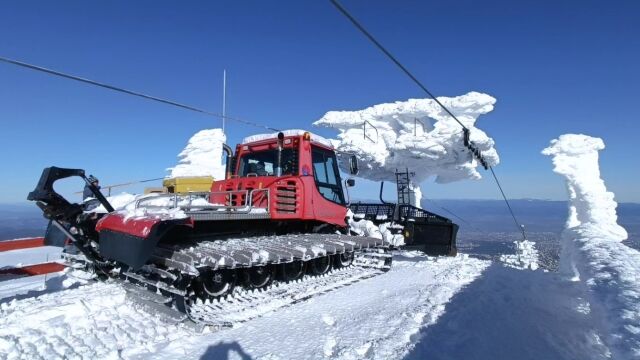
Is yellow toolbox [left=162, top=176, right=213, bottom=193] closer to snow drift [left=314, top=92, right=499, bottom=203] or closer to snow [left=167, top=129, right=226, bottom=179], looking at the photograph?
snow drift [left=314, top=92, right=499, bottom=203]

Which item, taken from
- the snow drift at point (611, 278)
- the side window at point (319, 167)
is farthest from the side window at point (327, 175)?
the snow drift at point (611, 278)

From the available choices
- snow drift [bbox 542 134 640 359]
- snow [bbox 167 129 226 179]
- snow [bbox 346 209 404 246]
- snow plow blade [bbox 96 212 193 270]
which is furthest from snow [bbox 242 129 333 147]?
snow [bbox 167 129 226 179]

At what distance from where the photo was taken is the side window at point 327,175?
7.50 m

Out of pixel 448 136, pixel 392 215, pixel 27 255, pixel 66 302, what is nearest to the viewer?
pixel 66 302

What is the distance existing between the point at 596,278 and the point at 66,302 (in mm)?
6618

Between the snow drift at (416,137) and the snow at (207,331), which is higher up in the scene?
the snow drift at (416,137)

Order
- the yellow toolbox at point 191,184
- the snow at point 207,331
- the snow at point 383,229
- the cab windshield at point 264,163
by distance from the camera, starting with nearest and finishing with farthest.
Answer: the snow at point 207,331 → the cab windshield at point 264,163 → the yellow toolbox at point 191,184 → the snow at point 383,229

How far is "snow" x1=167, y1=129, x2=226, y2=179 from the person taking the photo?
2322 centimetres

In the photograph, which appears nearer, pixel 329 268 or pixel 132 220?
pixel 132 220

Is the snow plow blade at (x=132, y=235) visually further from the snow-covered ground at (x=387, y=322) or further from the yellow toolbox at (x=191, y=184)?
the yellow toolbox at (x=191, y=184)

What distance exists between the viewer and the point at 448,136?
22.2 meters

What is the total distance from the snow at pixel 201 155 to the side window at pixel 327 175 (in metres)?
16.2

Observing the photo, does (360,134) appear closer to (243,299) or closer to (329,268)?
(329,268)

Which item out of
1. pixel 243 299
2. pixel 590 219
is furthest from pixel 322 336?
pixel 590 219
